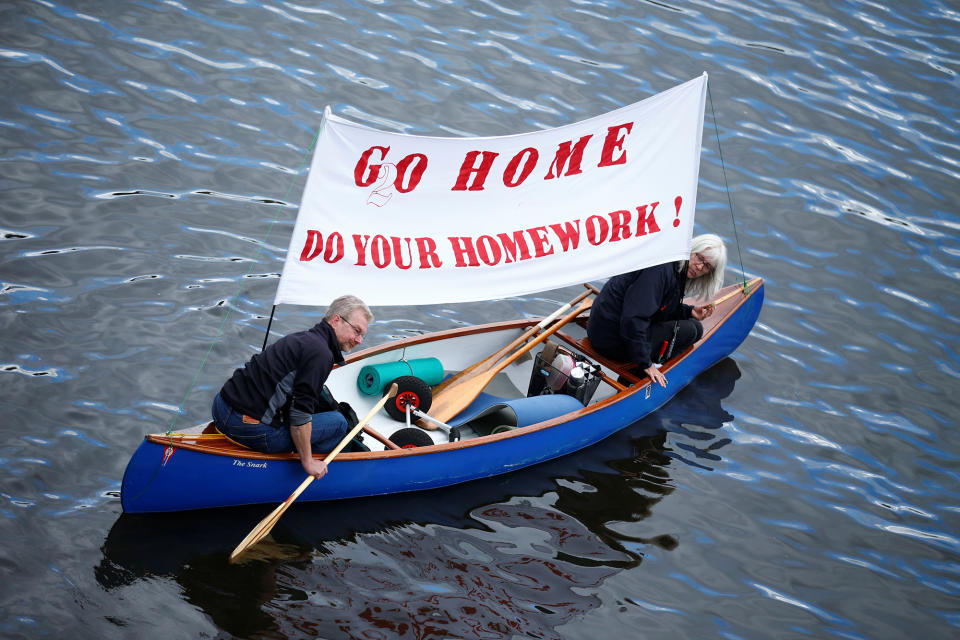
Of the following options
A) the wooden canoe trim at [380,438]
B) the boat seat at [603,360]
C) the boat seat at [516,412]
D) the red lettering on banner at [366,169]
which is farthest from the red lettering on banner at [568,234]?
the wooden canoe trim at [380,438]

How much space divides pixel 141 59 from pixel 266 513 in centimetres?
828

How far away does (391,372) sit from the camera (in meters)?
8.55

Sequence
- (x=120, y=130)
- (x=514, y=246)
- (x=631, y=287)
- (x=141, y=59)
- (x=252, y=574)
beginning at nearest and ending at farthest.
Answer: (x=252, y=574), (x=514, y=246), (x=631, y=287), (x=120, y=130), (x=141, y=59)

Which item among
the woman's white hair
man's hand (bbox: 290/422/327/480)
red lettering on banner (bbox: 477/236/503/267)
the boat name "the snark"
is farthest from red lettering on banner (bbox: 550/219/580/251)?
the boat name "the snark"

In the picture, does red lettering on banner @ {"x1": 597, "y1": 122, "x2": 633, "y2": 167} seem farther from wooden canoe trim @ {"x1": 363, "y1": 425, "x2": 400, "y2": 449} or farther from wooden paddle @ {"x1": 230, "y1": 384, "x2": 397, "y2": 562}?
wooden paddle @ {"x1": 230, "y1": 384, "x2": 397, "y2": 562}

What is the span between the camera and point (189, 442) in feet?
23.6

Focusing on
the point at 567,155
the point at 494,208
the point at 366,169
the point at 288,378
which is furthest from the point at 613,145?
the point at 288,378

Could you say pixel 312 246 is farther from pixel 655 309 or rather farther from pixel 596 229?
pixel 655 309

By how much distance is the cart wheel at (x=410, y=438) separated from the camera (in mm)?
7996

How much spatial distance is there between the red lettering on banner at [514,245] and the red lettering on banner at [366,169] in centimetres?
129

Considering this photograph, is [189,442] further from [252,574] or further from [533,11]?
[533,11]

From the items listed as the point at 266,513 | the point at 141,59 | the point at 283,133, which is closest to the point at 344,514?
the point at 266,513

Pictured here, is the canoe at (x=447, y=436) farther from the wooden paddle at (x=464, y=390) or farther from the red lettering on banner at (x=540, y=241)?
the red lettering on banner at (x=540, y=241)

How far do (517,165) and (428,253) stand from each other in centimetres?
107
